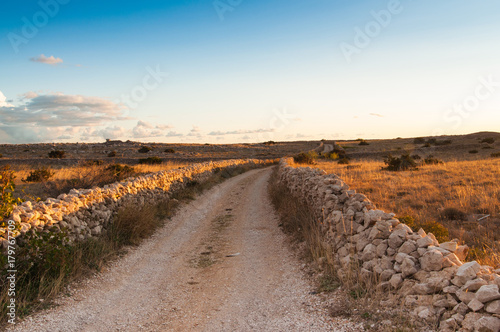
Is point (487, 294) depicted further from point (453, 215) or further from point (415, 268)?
point (453, 215)

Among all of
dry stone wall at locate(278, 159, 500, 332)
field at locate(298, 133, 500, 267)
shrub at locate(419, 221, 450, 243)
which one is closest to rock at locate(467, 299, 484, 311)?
dry stone wall at locate(278, 159, 500, 332)

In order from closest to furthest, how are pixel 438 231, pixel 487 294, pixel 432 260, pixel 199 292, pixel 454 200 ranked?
pixel 487 294
pixel 432 260
pixel 199 292
pixel 438 231
pixel 454 200

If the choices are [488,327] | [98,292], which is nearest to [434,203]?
[488,327]

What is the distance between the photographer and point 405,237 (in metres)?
5.18

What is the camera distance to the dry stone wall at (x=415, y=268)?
366cm

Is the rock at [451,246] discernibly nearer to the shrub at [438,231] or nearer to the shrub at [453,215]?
the shrub at [438,231]

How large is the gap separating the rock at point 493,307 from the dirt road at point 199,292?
179 centimetres

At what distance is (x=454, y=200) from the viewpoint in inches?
423

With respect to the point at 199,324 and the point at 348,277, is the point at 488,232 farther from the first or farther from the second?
the point at 199,324

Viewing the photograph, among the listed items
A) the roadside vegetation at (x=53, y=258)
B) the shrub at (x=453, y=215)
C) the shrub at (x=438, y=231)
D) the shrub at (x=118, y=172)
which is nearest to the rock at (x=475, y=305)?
the shrub at (x=438, y=231)

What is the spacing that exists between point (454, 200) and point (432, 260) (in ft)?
25.3

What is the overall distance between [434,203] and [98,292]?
10.4 meters

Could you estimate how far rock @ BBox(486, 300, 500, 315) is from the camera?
3.44m

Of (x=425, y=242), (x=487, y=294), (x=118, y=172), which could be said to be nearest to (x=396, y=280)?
(x=425, y=242)
